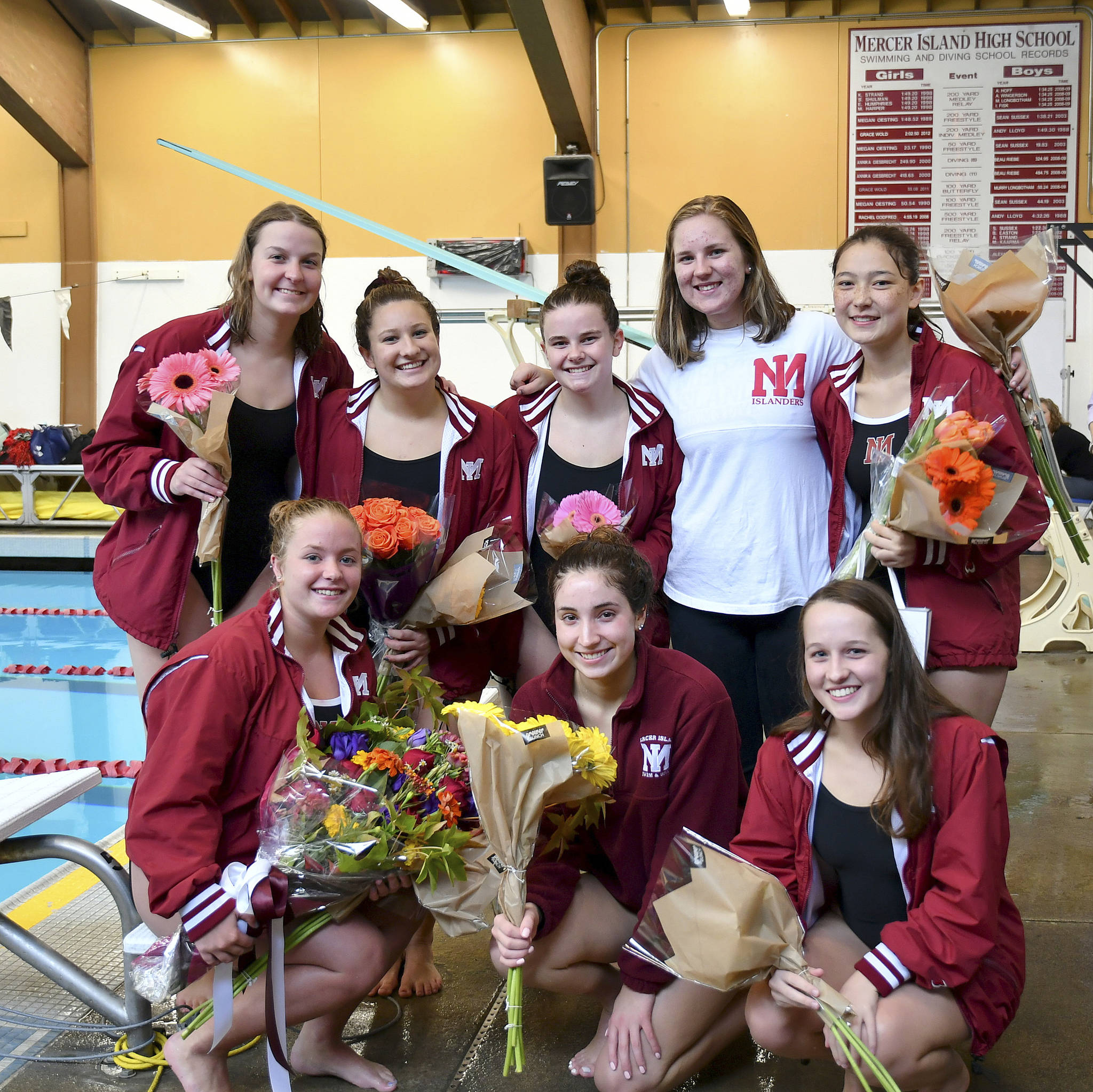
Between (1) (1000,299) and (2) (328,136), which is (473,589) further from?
(2) (328,136)

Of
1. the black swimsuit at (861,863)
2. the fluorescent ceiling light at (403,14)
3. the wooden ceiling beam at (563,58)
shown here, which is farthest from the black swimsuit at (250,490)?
the fluorescent ceiling light at (403,14)

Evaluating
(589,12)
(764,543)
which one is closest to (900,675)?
(764,543)

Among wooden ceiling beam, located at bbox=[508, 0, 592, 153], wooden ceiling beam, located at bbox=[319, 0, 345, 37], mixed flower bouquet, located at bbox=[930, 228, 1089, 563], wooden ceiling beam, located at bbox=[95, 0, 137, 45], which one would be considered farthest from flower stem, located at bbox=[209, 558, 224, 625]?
wooden ceiling beam, located at bbox=[95, 0, 137, 45]

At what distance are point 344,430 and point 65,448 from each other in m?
7.45

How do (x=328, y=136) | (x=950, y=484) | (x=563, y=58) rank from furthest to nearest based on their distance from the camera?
1. (x=328, y=136)
2. (x=563, y=58)
3. (x=950, y=484)

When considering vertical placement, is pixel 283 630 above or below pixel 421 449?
below

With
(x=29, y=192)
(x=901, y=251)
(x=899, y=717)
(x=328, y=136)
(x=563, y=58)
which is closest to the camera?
(x=899, y=717)

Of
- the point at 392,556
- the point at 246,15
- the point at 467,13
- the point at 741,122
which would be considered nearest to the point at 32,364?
the point at 246,15

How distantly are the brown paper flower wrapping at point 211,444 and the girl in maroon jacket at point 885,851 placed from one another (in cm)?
116

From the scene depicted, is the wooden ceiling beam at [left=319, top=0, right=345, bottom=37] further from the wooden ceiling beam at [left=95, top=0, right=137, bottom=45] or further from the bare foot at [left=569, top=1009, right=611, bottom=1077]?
the bare foot at [left=569, top=1009, right=611, bottom=1077]

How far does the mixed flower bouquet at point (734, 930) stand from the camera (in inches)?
60.9

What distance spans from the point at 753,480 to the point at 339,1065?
1.42 m

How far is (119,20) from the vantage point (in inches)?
390

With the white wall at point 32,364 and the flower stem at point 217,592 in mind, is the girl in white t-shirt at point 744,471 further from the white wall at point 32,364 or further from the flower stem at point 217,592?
the white wall at point 32,364
